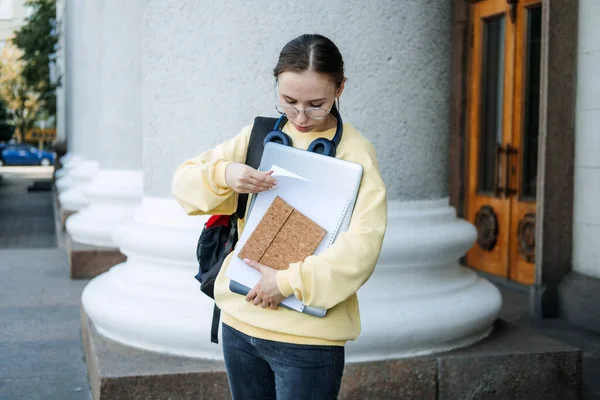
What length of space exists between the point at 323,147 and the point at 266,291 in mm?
406

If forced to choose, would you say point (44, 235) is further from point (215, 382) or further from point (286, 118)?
point (286, 118)

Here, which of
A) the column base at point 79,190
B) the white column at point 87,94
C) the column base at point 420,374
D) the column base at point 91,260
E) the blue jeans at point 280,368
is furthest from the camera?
the column base at point 79,190

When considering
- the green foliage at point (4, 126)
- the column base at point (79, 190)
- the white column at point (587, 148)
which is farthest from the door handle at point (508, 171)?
the green foliage at point (4, 126)

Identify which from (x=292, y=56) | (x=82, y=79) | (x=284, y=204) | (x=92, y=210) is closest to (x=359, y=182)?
(x=284, y=204)

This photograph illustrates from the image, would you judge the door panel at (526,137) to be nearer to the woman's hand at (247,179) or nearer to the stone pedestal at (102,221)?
the stone pedestal at (102,221)

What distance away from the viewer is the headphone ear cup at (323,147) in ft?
7.04

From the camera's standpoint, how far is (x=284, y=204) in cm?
213

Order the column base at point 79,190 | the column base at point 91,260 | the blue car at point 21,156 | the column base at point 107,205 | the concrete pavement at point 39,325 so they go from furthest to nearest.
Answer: the blue car at point 21,156, the column base at point 79,190, the column base at point 107,205, the column base at point 91,260, the concrete pavement at point 39,325

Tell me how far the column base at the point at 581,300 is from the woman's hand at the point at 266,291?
433 cm

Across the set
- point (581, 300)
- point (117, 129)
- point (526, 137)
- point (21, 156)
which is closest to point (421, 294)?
point (581, 300)

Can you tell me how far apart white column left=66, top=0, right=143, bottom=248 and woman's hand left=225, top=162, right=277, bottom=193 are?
5545mm

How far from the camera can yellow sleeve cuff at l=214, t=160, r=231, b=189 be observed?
2.13 meters

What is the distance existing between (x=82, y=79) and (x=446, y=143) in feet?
25.5

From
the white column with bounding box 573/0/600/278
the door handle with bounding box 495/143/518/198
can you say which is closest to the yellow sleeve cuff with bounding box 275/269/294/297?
the white column with bounding box 573/0/600/278
